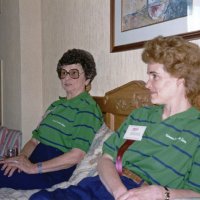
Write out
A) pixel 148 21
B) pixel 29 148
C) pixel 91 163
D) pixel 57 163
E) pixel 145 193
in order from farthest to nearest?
1. pixel 29 148
2. pixel 57 163
3. pixel 148 21
4. pixel 91 163
5. pixel 145 193

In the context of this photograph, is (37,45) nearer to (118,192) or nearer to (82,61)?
(82,61)

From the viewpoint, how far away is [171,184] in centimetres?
129

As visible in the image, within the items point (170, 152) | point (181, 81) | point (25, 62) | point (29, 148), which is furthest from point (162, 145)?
point (25, 62)

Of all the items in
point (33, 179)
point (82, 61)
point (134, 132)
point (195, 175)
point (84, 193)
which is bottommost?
point (33, 179)

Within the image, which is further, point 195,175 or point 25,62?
point 25,62

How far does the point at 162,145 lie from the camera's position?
4.33 feet

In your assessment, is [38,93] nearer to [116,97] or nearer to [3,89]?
[3,89]

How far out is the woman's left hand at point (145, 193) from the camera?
1.20 m

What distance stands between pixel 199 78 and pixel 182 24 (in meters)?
0.38

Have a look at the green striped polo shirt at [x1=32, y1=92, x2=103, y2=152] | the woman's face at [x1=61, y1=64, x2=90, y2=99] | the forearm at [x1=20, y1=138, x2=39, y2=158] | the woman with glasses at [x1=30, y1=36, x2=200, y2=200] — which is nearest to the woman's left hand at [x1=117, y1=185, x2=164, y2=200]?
the woman with glasses at [x1=30, y1=36, x2=200, y2=200]

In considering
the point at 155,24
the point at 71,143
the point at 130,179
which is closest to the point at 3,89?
the point at 71,143

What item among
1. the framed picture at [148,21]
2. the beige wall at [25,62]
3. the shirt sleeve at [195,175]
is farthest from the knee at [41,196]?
the beige wall at [25,62]

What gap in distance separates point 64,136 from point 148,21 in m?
0.88

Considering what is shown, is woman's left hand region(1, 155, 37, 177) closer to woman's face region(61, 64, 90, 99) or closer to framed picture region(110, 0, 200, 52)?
woman's face region(61, 64, 90, 99)
